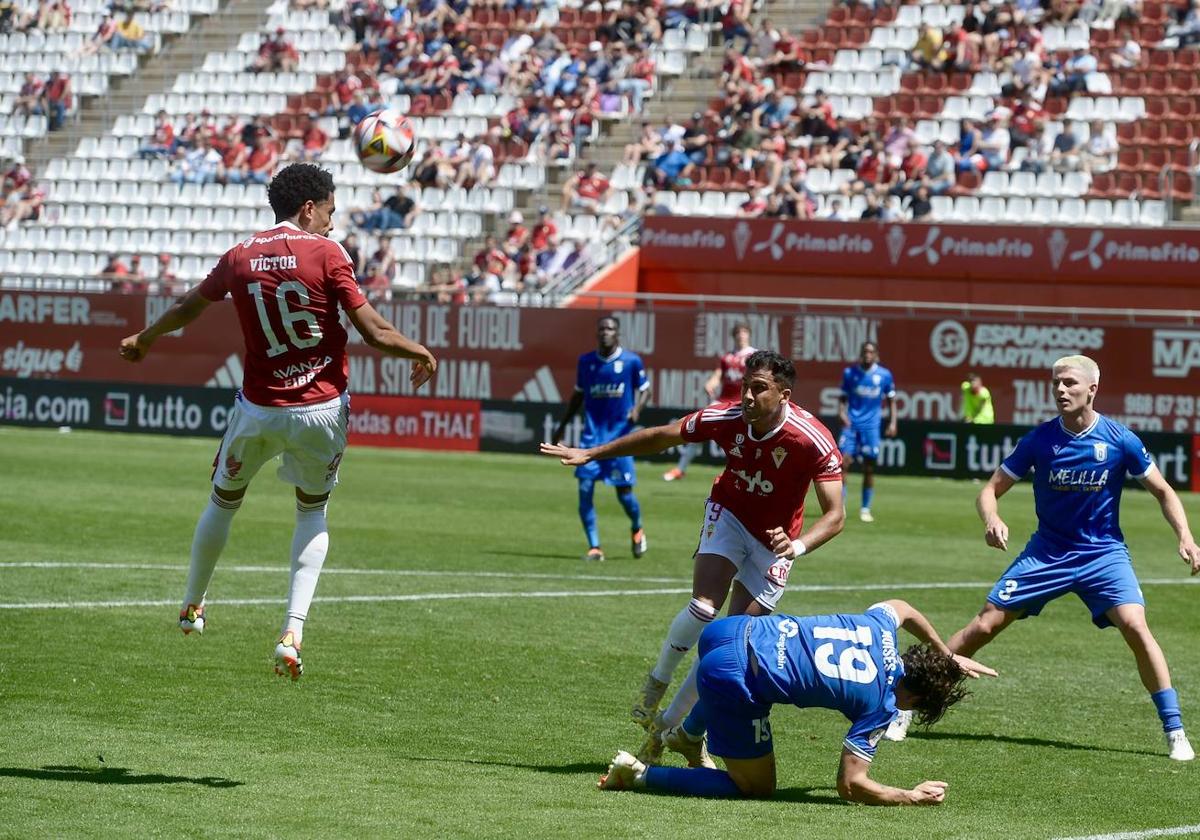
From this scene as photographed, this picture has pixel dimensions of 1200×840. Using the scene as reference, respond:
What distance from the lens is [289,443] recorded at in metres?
9.01

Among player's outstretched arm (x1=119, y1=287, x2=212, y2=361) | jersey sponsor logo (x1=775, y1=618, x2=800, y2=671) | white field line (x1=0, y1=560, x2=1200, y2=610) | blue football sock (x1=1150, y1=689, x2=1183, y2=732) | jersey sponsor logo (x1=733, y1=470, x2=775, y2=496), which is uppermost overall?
player's outstretched arm (x1=119, y1=287, x2=212, y2=361)

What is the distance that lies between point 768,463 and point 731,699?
135cm

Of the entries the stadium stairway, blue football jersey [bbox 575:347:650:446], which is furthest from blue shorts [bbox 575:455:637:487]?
the stadium stairway

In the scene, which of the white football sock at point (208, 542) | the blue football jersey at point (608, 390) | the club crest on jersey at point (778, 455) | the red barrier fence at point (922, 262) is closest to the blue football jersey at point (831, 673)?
the club crest on jersey at point (778, 455)

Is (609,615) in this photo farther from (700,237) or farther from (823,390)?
(700,237)

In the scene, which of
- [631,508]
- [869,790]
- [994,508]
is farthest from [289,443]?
[631,508]

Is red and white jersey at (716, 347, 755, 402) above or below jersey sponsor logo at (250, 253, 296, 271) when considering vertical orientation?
below

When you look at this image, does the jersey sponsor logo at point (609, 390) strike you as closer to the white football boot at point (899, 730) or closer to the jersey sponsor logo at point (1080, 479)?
the jersey sponsor logo at point (1080, 479)

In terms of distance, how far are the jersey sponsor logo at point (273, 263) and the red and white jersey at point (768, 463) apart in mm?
2010

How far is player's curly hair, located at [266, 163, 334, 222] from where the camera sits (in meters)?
8.84

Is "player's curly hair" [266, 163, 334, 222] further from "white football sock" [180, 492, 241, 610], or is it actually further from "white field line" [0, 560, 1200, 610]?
"white field line" [0, 560, 1200, 610]

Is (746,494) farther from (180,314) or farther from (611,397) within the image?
(611,397)

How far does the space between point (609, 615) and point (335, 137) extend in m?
30.2

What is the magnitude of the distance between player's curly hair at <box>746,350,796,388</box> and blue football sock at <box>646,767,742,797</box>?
1810 millimetres
